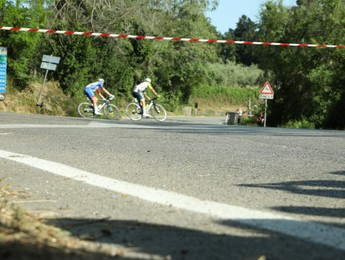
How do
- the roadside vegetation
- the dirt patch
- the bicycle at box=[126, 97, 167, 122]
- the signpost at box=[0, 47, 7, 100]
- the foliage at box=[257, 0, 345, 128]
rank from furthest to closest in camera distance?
the foliage at box=[257, 0, 345, 128] → the roadside vegetation → the signpost at box=[0, 47, 7, 100] → the bicycle at box=[126, 97, 167, 122] → the dirt patch

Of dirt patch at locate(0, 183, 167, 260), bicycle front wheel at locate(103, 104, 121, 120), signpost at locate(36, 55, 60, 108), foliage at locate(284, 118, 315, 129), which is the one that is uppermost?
signpost at locate(36, 55, 60, 108)

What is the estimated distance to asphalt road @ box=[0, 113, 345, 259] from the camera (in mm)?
4188

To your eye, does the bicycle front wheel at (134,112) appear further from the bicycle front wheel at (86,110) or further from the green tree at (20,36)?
the green tree at (20,36)

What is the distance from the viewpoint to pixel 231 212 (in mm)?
5246

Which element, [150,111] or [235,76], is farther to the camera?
[235,76]

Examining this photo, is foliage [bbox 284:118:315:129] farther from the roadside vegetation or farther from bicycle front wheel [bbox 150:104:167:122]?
bicycle front wheel [bbox 150:104:167:122]

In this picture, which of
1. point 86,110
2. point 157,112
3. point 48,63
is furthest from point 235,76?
point 86,110

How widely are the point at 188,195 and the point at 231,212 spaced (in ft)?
3.11

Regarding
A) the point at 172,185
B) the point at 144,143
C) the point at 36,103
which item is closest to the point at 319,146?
the point at 144,143

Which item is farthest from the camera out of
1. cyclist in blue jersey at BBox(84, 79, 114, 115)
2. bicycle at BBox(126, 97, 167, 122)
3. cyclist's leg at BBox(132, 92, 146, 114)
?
bicycle at BBox(126, 97, 167, 122)

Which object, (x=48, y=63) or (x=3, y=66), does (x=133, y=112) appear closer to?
(x=3, y=66)

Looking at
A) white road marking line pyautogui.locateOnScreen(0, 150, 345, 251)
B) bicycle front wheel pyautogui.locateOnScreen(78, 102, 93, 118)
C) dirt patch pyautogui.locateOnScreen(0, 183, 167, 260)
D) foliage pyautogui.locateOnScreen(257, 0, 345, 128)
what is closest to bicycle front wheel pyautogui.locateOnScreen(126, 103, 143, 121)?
bicycle front wheel pyautogui.locateOnScreen(78, 102, 93, 118)

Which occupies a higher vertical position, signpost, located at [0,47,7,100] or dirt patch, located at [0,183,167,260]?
signpost, located at [0,47,7,100]

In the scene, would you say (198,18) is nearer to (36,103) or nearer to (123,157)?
(36,103)
